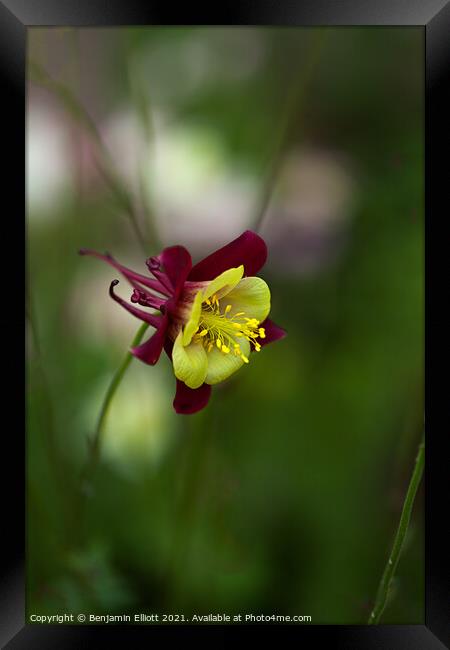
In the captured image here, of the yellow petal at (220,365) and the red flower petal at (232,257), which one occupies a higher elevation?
the red flower petal at (232,257)

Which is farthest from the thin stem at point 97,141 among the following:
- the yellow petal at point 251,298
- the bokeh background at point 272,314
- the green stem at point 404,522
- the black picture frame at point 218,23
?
the green stem at point 404,522

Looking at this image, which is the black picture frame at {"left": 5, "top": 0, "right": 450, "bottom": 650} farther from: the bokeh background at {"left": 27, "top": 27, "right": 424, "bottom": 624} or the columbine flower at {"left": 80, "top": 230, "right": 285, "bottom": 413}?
the columbine flower at {"left": 80, "top": 230, "right": 285, "bottom": 413}

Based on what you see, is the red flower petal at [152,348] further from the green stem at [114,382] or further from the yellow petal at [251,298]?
the yellow petal at [251,298]

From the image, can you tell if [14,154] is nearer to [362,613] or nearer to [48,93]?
[48,93]

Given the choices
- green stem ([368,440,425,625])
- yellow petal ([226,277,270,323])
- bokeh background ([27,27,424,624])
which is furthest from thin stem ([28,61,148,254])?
green stem ([368,440,425,625])

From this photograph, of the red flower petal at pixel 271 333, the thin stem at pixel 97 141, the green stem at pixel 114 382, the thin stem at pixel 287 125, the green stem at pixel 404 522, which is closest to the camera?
the green stem at pixel 404 522
